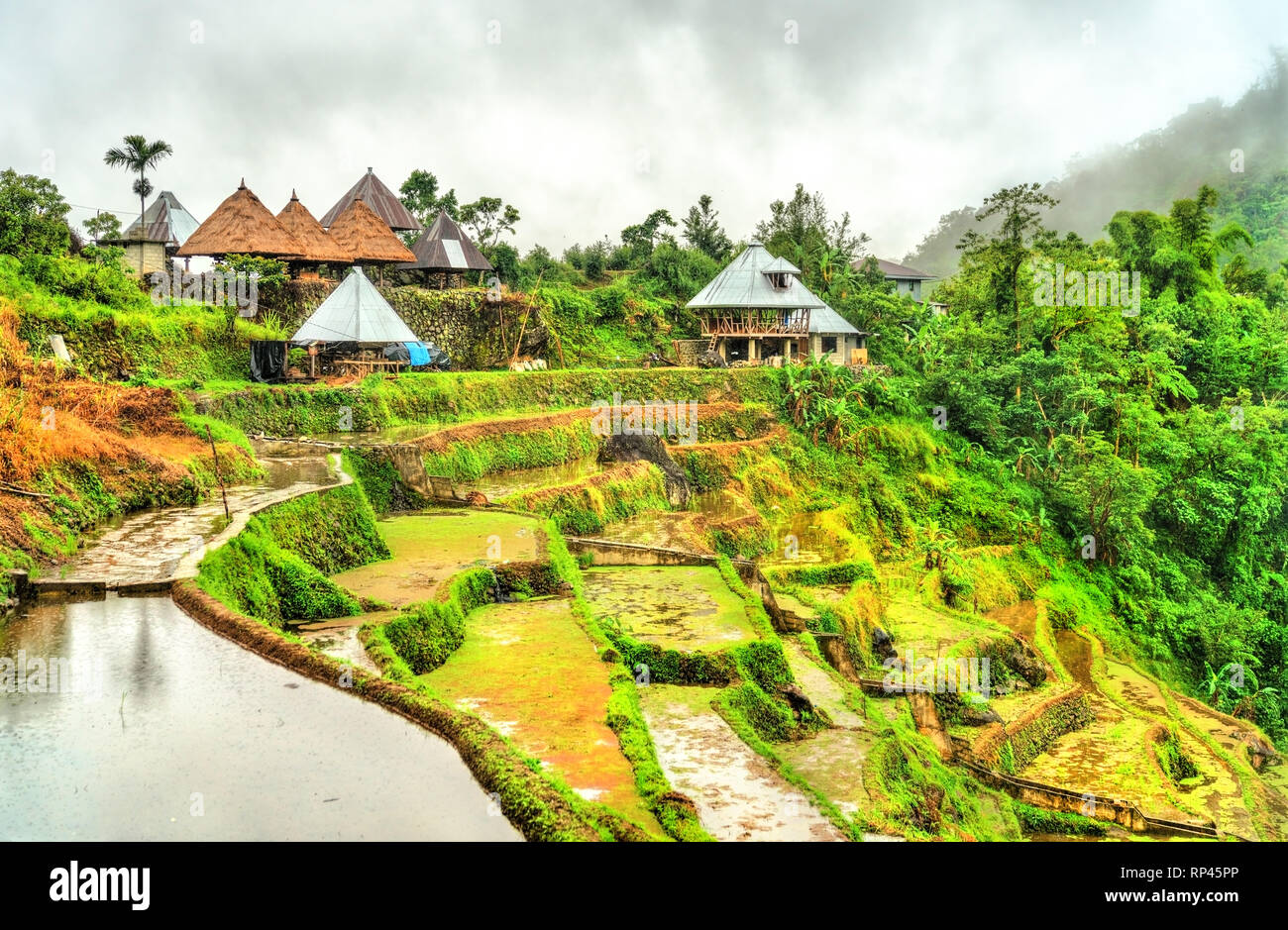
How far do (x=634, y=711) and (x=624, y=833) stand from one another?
9.88 ft

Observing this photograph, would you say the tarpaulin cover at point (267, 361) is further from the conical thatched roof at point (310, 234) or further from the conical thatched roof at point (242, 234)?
the conical thatched roof at point (310, 234)

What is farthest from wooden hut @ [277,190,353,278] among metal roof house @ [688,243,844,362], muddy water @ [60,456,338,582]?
muddy water @ [60,456,338,582]

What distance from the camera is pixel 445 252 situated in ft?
112

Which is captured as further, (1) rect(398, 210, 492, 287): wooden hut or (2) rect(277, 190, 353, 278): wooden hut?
(1) rect(398, 210, 492, 287): wooden hut

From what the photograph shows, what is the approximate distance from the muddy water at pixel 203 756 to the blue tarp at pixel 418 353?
61.0 ft

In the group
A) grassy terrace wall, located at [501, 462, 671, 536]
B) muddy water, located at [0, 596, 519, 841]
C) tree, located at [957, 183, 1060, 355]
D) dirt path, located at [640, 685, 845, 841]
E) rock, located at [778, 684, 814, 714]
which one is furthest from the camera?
tree, located at [957, 183, 1060, 355]

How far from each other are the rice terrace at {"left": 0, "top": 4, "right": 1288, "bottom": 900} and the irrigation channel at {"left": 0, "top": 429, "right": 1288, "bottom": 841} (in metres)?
0.05

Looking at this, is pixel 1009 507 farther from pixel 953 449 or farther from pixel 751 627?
pixel 751 627

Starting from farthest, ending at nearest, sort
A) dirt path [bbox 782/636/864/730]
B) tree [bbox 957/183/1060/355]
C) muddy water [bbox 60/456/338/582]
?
tree [bbox 957/183/1060/355], dirt path [bbox 782/636/864/730], muddy water [bbox 60/456/338/582]

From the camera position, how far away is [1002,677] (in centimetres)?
1778

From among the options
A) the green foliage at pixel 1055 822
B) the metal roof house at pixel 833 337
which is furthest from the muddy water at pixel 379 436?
the metal roof house at pixel 833 337

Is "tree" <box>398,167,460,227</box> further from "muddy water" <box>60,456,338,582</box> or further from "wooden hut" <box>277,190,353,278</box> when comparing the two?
"muddy water" <box>60,456,338,582</box>

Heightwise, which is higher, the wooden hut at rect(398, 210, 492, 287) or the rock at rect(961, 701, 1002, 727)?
the wooden hut at rect(398, 210, 492, 287)

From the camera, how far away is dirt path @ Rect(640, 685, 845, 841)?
7773 millimetres
